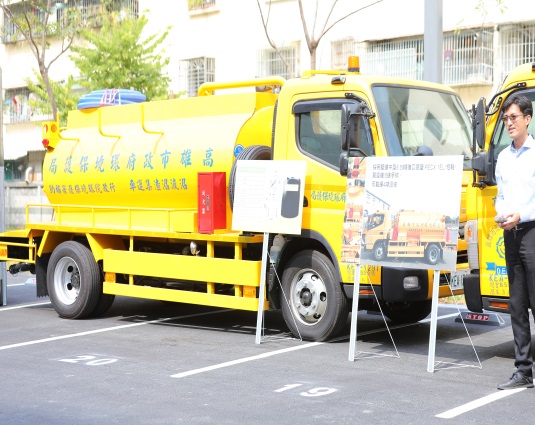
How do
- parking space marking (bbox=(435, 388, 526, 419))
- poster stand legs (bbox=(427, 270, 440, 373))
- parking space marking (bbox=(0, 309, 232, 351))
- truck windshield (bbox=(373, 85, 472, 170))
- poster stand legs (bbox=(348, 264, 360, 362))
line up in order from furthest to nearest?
parking space marking (bbox=(0, 309, 232, 351)), truck windshield (bbox=(373, 85, 472, 170)), poster stand legs (bbox=(348, 264, 360, 362)), poster stand legs (bbox=(427, 270, 440, 373)), parking space marking (bbox=(435, 388, 526, 419))

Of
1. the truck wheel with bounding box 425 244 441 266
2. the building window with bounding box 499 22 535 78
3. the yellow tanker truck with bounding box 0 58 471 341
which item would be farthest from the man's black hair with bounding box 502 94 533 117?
the building window with bounding box 499 22 535 78

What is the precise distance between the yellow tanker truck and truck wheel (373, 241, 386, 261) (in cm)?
43

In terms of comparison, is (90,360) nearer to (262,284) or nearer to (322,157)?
(262,284)

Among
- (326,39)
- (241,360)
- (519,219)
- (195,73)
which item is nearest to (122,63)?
(195,73)

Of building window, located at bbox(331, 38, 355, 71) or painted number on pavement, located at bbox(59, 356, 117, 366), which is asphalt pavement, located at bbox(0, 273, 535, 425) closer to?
painted number on pavement, located at bbox(59, 356, 117, 366)

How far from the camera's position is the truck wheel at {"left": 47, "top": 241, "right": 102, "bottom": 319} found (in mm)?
12352

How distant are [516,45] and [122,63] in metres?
10.1

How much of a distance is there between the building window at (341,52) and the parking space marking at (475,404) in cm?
1789

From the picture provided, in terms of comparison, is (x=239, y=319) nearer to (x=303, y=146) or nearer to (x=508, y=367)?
(x=303, y=146)

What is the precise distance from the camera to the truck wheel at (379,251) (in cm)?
912

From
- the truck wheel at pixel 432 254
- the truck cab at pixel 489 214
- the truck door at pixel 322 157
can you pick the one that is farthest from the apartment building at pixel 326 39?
the truck wheel at pixel 432 254

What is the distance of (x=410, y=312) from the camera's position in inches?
454

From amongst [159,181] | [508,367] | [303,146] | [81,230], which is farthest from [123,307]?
[508,367]

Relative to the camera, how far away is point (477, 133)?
8.52 m
